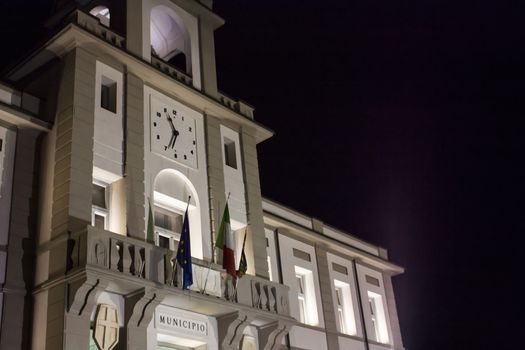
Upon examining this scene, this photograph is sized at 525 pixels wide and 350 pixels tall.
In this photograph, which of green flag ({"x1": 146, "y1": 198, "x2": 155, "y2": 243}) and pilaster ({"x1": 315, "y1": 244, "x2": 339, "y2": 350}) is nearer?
green flag ({"x1": 146, "y1": 198, "x2": 155, "y2": 243})

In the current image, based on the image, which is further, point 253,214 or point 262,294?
point 253,214

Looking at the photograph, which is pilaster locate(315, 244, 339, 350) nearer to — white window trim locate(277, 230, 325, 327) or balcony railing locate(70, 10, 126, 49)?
white window trim locate(277, 230, 325, 327)

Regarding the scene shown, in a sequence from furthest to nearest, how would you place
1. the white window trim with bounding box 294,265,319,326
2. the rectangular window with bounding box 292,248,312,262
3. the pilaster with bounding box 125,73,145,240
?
the rectangular window with bounding box 292,248,312,262, the white window trim with bounding box 294,265,319,326, the pilaster with bounding box 125,73,145,240

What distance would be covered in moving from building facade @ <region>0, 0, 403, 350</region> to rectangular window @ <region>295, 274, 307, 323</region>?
61 centimetres

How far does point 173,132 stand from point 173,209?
243 centimetres

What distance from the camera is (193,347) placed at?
19375 millimetres

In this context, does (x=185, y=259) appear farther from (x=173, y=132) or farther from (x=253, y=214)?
(x=253, y=214)

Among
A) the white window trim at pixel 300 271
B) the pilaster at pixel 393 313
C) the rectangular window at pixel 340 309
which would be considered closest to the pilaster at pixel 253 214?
the white window trim at pixel 300 271

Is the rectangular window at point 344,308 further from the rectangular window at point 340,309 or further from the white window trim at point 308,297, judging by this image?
the white window trim at point 308,297

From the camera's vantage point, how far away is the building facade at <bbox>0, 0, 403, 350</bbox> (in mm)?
16547

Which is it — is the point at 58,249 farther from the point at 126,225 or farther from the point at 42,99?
the point at 42,99

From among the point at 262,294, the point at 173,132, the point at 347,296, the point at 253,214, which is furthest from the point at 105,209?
the point at 347,296

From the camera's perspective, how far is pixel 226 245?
766 inches

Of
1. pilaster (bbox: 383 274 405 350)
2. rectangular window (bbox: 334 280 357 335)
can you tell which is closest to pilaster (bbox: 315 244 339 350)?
rectangular window (bbox: 334 280 357 335)
